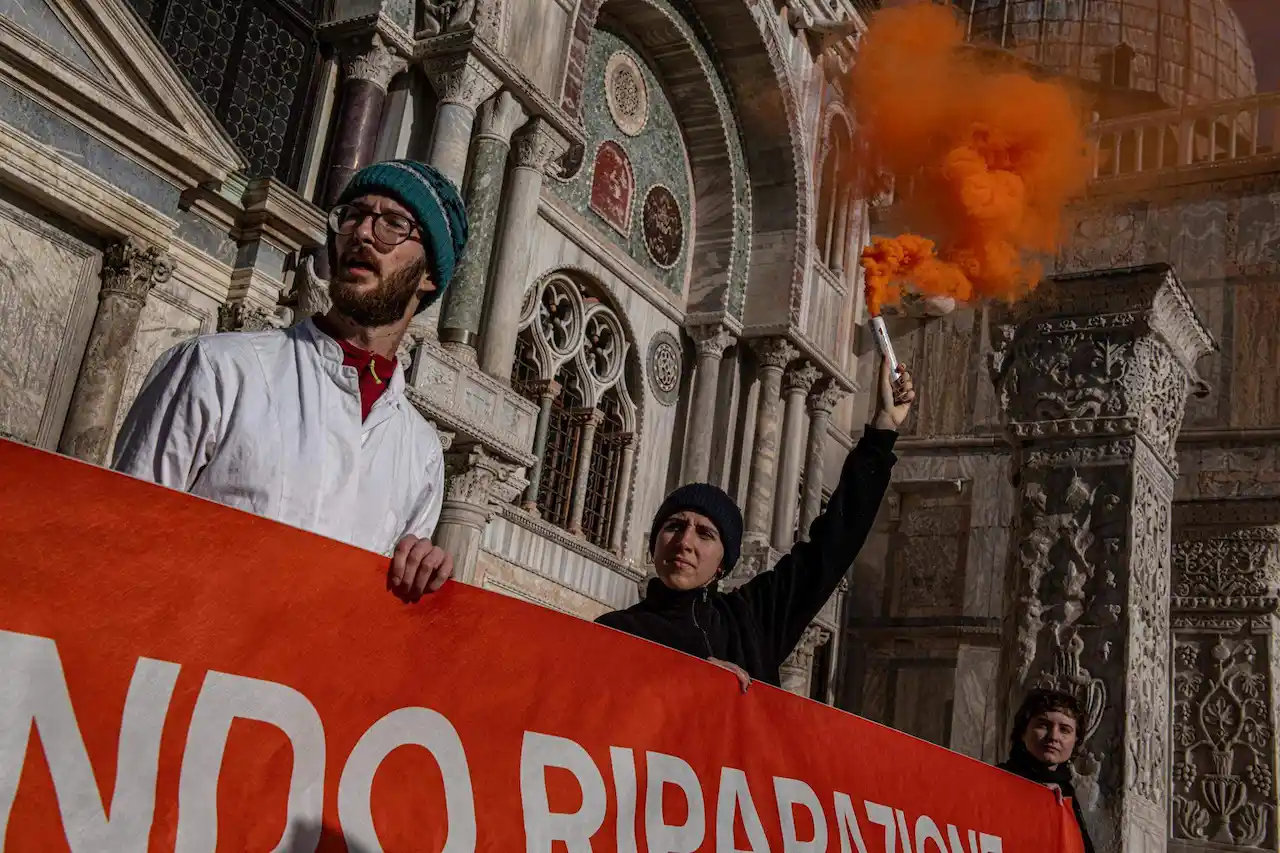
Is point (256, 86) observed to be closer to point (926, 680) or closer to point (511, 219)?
point (511, 219)

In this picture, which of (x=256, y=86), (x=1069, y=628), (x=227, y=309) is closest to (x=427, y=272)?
(x=1069, y=628)

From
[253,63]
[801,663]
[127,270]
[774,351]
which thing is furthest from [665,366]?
[127,270]

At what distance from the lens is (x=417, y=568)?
2414mm

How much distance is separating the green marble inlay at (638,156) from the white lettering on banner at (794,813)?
42.3 feet

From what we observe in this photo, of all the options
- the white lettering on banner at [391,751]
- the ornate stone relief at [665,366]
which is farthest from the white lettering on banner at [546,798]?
the ornate stone relief at [665,366]

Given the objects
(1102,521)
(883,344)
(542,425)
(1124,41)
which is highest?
(1124,41)

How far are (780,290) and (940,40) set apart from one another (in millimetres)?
6126

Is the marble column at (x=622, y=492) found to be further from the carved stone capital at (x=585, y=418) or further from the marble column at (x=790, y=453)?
the marble column at (x=790, y=453)

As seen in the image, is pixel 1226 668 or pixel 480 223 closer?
pixel 480 223

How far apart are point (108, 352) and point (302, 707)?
26.7 ft

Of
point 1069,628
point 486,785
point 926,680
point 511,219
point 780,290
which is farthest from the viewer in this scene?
point 926,680

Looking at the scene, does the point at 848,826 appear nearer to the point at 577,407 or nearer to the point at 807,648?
the point at 577,407

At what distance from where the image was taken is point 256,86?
38.9 feet

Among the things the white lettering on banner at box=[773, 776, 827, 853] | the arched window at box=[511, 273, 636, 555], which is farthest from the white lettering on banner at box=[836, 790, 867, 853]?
the arched window at box=[511, 273, 636, 555]
